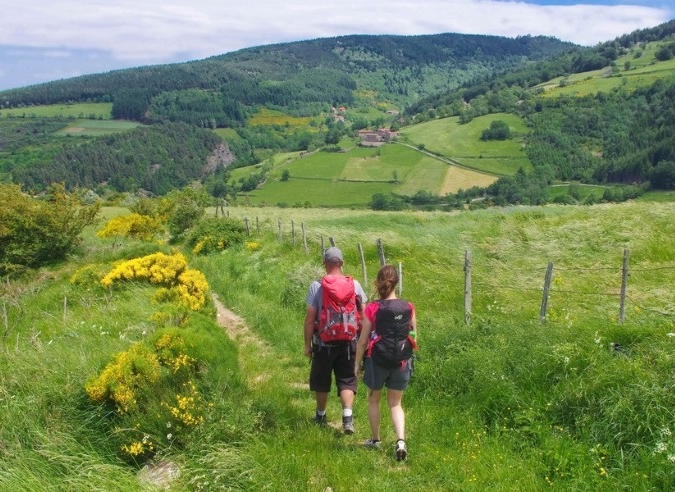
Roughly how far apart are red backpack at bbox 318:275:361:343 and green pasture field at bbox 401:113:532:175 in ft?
309

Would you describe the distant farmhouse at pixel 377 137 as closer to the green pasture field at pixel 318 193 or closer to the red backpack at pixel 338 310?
the green pasture field at pixel 318 193

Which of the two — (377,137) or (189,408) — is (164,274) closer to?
(189,408)

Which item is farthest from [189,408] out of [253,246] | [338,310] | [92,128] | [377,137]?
[92,128]

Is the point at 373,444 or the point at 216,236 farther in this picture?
the point at 216,236

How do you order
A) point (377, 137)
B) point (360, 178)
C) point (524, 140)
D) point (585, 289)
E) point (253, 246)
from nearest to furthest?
point (585, 289)
point (253, 246)
point (360, 178)
point (524, 140)
point (377, 137)

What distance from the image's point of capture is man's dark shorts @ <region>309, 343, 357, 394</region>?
5.68 m

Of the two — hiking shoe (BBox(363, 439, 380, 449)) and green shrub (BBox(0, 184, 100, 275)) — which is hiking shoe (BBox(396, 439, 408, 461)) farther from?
green shrub (BBox(0, 184, 100, 275))

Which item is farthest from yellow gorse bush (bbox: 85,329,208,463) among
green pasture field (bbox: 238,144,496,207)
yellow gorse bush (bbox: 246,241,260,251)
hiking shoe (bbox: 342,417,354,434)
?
green pasture field (bbox: 238,144,496,207)

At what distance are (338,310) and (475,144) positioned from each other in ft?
374

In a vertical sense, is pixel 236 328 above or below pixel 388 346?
below

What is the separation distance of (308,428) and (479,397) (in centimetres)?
209

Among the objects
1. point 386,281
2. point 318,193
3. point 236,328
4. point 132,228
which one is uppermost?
point 386,281

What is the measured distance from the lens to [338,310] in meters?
5.39

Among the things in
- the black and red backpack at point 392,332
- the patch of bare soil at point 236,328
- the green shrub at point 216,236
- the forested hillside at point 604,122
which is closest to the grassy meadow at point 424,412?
the patch of bare soil at point 236,328
